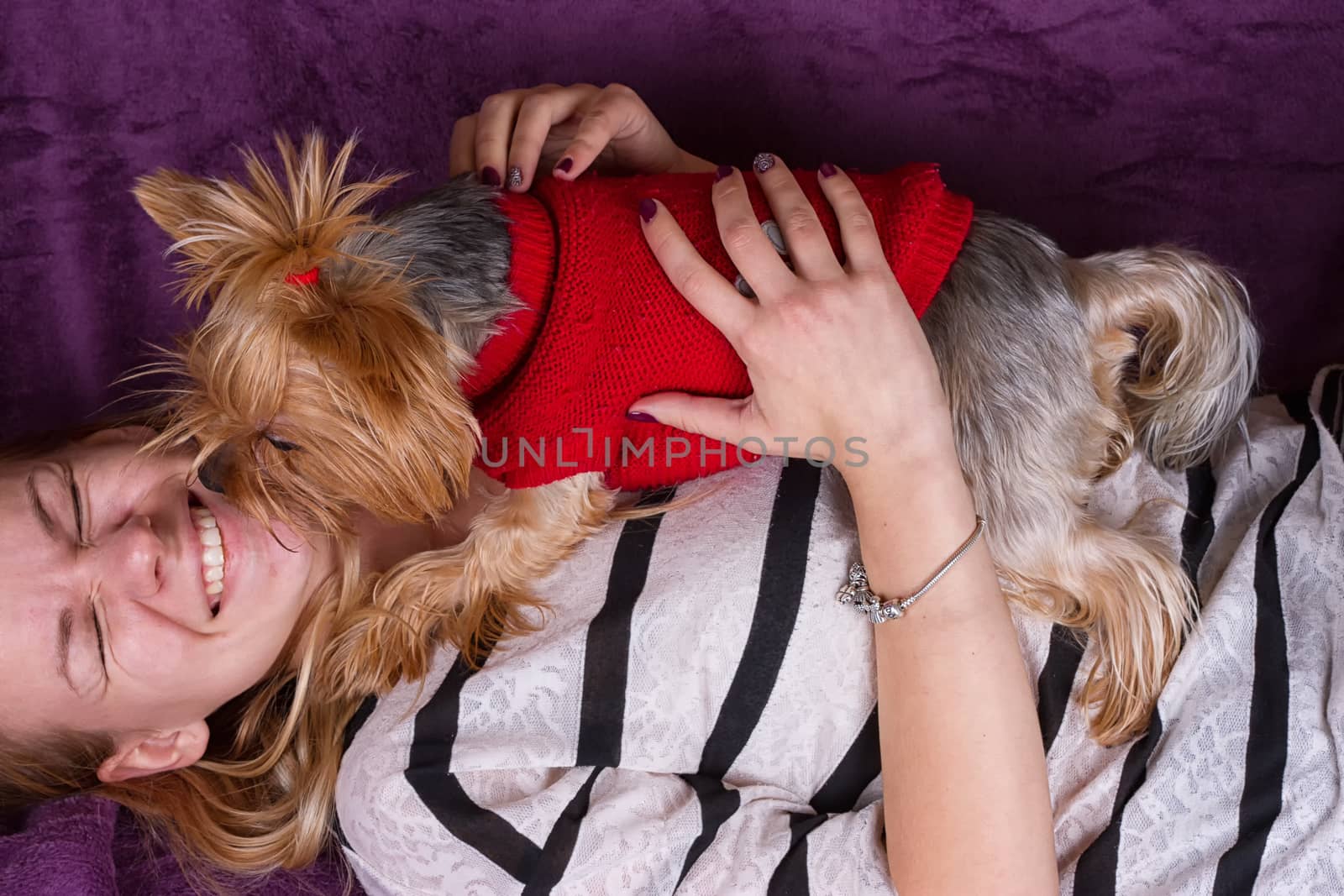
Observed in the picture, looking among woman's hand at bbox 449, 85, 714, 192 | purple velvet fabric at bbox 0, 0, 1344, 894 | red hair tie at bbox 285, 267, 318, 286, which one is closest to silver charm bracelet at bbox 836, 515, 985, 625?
woman's hand at bbox 449, 85, 714, 192

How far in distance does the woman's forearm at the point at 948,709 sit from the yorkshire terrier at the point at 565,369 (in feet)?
0.51

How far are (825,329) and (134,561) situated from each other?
94 centimetres

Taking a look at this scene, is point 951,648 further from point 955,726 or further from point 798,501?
point 798,501

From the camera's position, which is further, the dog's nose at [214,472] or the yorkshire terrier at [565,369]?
the dog's nose at [214,472]

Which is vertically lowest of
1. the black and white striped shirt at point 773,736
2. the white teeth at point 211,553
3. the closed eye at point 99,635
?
the black and white striped shirt at point 773,736

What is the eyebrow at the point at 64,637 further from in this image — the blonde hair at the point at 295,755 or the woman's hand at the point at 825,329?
Answer: the woman's hand at the point at 825,329

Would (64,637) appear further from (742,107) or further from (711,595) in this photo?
(742,107)

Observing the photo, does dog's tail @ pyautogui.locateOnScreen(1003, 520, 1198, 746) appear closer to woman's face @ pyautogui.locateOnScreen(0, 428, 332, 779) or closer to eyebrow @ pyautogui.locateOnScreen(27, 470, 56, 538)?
woman's face @ pyautogui.locateOnScreen(0, 428, 332, 779)

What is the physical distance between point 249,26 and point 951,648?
1.60 m

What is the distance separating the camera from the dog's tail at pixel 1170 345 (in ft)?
5.07

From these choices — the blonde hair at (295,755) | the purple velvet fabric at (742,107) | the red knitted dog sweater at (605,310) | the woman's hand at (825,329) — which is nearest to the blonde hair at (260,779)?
the blonde hair at (295,755)

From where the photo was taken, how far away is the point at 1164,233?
1.97 metres

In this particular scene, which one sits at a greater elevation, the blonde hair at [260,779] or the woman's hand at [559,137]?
the woman's hand at [559,137]

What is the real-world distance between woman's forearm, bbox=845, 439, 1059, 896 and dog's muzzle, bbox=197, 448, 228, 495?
828 millimetres
